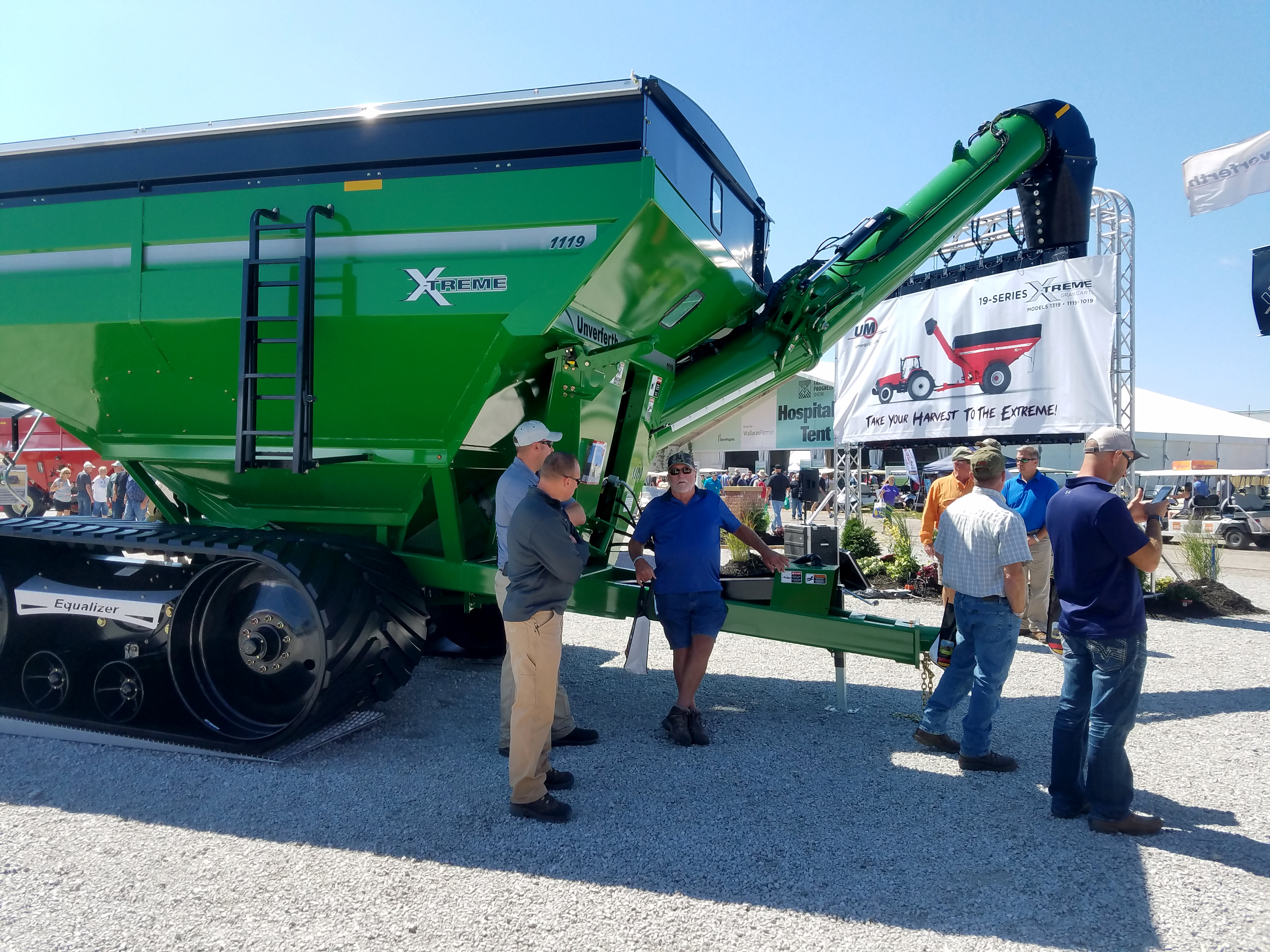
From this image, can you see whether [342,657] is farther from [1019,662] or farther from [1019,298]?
[1019,298]

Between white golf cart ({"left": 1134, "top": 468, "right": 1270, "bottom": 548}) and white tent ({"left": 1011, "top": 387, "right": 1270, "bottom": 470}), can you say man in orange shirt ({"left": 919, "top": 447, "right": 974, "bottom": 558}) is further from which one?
white tent ({"left": 1011, "top": 387, "right": 1270, "bottom": 470})

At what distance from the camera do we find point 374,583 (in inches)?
171

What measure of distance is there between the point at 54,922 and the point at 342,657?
63.8 inches

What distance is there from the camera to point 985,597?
4.12m

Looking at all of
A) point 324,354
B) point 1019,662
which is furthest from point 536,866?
point 1019,662

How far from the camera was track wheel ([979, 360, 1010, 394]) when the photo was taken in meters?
10.4

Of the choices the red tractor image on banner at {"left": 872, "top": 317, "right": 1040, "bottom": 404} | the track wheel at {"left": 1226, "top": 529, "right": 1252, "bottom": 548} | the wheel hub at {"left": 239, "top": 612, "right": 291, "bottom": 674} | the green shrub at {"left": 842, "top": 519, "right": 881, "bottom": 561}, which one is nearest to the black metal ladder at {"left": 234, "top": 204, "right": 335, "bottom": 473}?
the wheel hub at {"left": 239, "top": 612, "right": 291, "bottom": 674}

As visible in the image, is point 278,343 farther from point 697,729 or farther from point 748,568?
point 748,568

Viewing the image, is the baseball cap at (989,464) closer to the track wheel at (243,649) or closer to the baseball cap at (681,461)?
the baseball cap at (681,461)

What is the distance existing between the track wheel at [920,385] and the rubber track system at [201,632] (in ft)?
28.2

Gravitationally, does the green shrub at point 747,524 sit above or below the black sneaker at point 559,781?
above

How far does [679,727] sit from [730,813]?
36.4 inches

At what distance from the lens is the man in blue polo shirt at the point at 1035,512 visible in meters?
6.67

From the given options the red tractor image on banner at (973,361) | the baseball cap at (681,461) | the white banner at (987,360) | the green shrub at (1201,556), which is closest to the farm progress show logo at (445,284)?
the baseball cap at (681,461)
